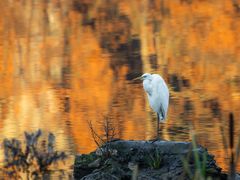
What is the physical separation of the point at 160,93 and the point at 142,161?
1.27m

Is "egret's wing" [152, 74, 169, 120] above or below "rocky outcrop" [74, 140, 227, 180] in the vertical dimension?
above

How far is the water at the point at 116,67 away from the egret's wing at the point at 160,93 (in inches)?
23.8

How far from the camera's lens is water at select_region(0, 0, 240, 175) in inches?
581

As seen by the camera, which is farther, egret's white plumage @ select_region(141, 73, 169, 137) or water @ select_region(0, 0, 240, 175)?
water @ select_region(0, 0, 240, 175)

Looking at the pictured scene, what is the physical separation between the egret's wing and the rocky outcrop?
40.4 inches

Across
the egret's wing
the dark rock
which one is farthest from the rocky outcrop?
the egret's wing

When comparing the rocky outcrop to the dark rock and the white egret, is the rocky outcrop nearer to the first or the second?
the dark rock

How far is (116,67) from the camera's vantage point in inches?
915

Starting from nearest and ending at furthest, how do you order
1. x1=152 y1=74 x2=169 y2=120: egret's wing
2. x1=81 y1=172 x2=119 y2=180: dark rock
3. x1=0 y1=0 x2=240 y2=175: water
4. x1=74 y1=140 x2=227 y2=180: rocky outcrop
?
x1=81 y1=172 x2=119 y2=180: dark rock < x1=74 y1=140 x2=227 y2=180: rocky outcrop < x1=152 y1=74 x2=169 y2=120: egret's wing < x1=0 y1=0 x2=240 y2=175: water

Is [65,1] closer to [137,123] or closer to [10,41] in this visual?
[10,41]

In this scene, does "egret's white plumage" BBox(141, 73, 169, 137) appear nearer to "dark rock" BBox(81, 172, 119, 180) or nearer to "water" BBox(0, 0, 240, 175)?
"water" BBox(0, 0, 240, 175)

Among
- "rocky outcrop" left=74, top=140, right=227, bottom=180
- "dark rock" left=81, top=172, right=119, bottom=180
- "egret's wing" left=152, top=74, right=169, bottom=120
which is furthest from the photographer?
"egret's wing" left=152, top=74, right=169, bottom=120

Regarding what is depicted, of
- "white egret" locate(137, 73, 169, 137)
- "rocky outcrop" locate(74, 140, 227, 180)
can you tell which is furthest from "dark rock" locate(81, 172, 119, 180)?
"white egret" locate(137, 73, 169, 137)

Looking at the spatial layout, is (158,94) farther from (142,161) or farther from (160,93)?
(142,161)
